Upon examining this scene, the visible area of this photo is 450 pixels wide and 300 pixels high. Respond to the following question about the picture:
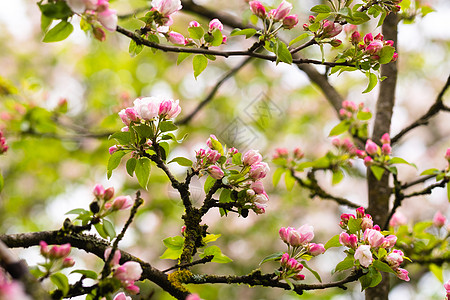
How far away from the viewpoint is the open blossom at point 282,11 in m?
1.05

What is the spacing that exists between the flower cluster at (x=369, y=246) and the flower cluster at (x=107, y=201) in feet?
1.65

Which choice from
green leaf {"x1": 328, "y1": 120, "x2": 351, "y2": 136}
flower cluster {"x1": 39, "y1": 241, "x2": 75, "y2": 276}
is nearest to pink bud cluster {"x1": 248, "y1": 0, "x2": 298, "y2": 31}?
flower cluster {"x1": 39, "y1": 241, "x2": 75, "y2": 276}

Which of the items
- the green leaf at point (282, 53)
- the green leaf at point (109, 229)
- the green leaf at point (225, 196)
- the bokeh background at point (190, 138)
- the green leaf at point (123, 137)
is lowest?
the green leaf at point (109, 229)

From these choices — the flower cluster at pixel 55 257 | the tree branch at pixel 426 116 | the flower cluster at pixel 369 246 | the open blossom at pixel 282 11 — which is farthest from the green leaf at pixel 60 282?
the tree branch at pixel 426 116

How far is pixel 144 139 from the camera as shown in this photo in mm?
1036

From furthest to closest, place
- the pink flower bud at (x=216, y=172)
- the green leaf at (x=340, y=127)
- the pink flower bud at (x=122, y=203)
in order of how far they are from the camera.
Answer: the green leaf at (x=340, y=127) < the pink flower bud at (x=216, y=172) < the pink flower bud at (x=122, y=203)

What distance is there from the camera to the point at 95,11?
2.86ft

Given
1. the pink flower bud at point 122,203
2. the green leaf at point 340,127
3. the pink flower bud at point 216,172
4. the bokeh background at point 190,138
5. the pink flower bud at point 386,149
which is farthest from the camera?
the bokeh background at point 190,138

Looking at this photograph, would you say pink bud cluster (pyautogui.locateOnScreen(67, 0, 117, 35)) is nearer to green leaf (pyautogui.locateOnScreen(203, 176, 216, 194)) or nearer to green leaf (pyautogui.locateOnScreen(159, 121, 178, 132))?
green leaf (pyautogui.locateOnScreen(159, 121, 178, 132))

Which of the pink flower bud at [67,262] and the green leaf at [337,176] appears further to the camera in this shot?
the green leaf at [337,176]

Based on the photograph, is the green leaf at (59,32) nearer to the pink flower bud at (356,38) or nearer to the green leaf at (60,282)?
the green leaf at (60,282)

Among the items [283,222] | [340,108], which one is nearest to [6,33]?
[283,222]

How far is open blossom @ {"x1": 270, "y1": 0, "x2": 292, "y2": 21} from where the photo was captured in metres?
1.05

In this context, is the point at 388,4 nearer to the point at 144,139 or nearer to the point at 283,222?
the point at 144,139
